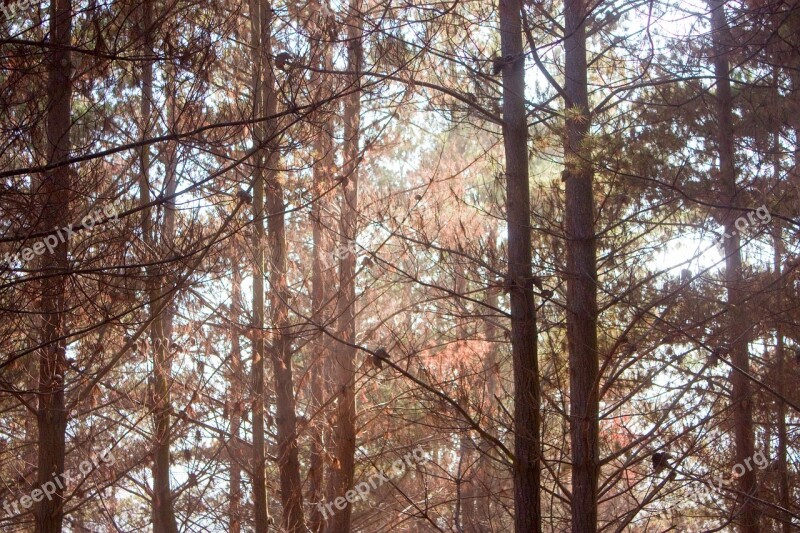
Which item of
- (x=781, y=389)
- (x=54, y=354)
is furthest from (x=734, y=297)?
(x=54, y=354)

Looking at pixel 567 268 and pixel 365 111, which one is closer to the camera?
pixel 567 268

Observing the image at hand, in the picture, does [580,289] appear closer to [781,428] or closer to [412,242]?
[412,242]

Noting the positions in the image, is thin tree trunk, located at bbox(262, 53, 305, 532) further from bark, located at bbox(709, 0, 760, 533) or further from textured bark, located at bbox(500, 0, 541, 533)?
bark, located at bbox(709, 0, 760, 533)

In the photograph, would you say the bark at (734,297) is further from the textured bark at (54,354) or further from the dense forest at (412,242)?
the textured bark at (54,354)

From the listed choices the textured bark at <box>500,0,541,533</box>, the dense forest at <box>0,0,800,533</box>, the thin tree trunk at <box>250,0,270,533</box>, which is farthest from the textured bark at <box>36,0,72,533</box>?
the textured bark at <box>500,0,541,533</box>

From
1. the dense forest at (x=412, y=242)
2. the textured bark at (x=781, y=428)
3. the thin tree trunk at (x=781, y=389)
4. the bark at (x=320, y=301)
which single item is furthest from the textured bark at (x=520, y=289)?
the textured bark at (x=781, y=428)

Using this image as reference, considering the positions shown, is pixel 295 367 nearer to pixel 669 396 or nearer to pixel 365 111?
pixel 365 111

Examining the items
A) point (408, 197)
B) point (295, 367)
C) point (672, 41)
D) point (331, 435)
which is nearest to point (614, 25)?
point (672, 41)

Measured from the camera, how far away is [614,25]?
7.32m

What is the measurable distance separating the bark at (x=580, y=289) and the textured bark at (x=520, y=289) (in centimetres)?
36

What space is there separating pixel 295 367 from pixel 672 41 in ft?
28.1

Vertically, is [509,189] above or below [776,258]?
below

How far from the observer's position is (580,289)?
6.07 m

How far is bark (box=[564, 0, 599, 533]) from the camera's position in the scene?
5.78 meters
